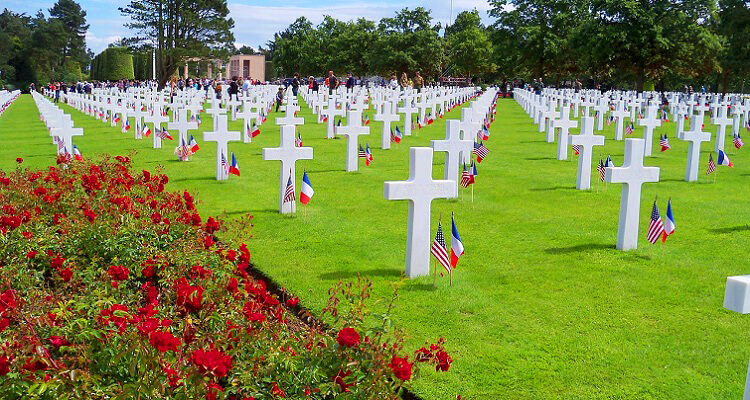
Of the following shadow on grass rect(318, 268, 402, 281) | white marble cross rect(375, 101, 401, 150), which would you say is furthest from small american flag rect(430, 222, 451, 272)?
white marble cross rect(375, 101, 401, 150)

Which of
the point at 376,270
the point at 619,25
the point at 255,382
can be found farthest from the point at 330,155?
the point at 619,25

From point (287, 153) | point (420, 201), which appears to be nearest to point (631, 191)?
point (420, 201)

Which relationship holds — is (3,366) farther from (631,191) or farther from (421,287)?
(631,191)

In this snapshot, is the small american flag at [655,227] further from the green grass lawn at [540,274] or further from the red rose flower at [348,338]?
the red rose flower at [348,338]

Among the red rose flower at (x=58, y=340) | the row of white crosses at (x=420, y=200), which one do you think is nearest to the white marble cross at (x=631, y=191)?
the row of white crosses at (x=420, y=200)

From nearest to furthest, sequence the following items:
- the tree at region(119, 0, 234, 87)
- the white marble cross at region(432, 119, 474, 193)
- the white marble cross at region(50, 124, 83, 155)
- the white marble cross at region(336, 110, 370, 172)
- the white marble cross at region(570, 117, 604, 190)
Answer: the white marble cross at region(432, 119, 474, 193), the white marble cross at region(570, 117, 604, 190), the white marble cross at region(336, 110, 370, 172), the white marble cross at region(50, 124, 83, 155), the tree at region(119, 0, 234, 87)

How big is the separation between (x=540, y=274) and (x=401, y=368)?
14.2 ft

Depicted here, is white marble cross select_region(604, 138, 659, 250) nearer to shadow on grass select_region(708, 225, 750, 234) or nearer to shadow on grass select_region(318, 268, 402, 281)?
shadow on grass select_region(708, 225, 750, 234)

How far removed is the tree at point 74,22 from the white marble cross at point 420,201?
113 meters

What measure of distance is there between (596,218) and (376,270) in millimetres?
3796

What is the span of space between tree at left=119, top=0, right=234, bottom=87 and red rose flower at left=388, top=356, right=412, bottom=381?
6110 cm

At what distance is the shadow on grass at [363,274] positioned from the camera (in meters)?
7.27

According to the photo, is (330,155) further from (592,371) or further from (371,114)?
(371,114)

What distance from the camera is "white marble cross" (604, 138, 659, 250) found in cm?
812
